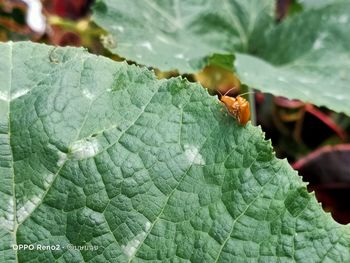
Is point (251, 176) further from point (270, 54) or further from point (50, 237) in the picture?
point (270, 54)

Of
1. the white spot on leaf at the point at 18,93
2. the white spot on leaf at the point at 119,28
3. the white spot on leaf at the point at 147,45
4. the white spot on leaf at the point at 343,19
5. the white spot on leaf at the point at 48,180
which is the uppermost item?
the white spot on leaf at the point at 343,19

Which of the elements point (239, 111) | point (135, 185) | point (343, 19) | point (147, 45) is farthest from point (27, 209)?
A: point (343, 19)

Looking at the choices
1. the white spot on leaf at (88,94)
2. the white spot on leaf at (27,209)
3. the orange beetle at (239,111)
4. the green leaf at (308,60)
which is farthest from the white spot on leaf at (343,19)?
the white spot on leaf at (27,209)

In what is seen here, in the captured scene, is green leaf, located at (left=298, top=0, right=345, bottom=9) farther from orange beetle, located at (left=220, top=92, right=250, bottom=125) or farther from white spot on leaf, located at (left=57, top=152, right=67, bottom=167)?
white spot on leaf, located at (left=57, top=152, right=67, bottom=167)

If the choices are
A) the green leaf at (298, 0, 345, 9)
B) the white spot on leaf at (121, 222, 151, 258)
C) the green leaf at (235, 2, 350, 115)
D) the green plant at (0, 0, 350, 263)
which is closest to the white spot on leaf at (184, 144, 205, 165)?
the green plant at (0, 0, 350, 263)

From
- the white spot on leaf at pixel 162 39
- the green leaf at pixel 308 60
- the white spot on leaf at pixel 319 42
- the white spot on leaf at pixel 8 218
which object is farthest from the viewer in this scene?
the white spot on leaf at pixel 319 42

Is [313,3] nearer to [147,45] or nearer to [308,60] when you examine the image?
[308,60]

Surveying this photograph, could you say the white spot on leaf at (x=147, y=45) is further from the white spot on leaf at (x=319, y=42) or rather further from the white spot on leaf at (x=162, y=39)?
the white spot on leaf at (x=319, y=42)
